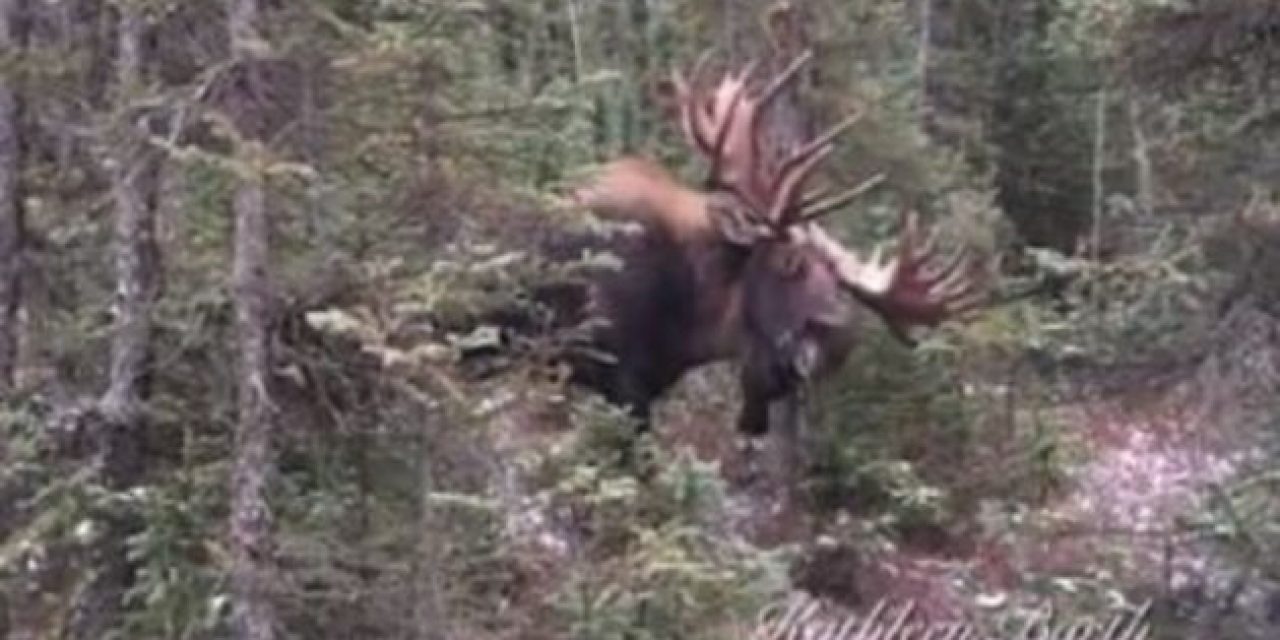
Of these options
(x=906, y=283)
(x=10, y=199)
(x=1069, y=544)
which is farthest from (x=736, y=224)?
(x=10, y=199)

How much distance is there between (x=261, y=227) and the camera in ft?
27.6

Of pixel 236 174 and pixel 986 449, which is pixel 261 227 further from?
pixel 986 449

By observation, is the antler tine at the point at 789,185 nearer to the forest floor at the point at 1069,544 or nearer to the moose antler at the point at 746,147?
the moose antler at the point at 746,147

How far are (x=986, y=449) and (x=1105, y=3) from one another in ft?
11.6

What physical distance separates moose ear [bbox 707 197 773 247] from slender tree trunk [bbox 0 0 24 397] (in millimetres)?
4046

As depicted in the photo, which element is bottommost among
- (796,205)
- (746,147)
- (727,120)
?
(796,205)

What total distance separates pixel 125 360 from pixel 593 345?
4300 millimetres

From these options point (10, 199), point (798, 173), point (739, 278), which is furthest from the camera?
point (739, 278)

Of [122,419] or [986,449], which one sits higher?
A: [122,419]

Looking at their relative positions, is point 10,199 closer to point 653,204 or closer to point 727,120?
point 653,204

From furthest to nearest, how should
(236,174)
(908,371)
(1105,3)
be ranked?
(908,371) → (1105,3) → (236,174)

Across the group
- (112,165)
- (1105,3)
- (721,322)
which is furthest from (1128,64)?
(112,165)

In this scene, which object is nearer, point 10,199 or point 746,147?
point 10,199

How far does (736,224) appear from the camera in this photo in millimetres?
13453
